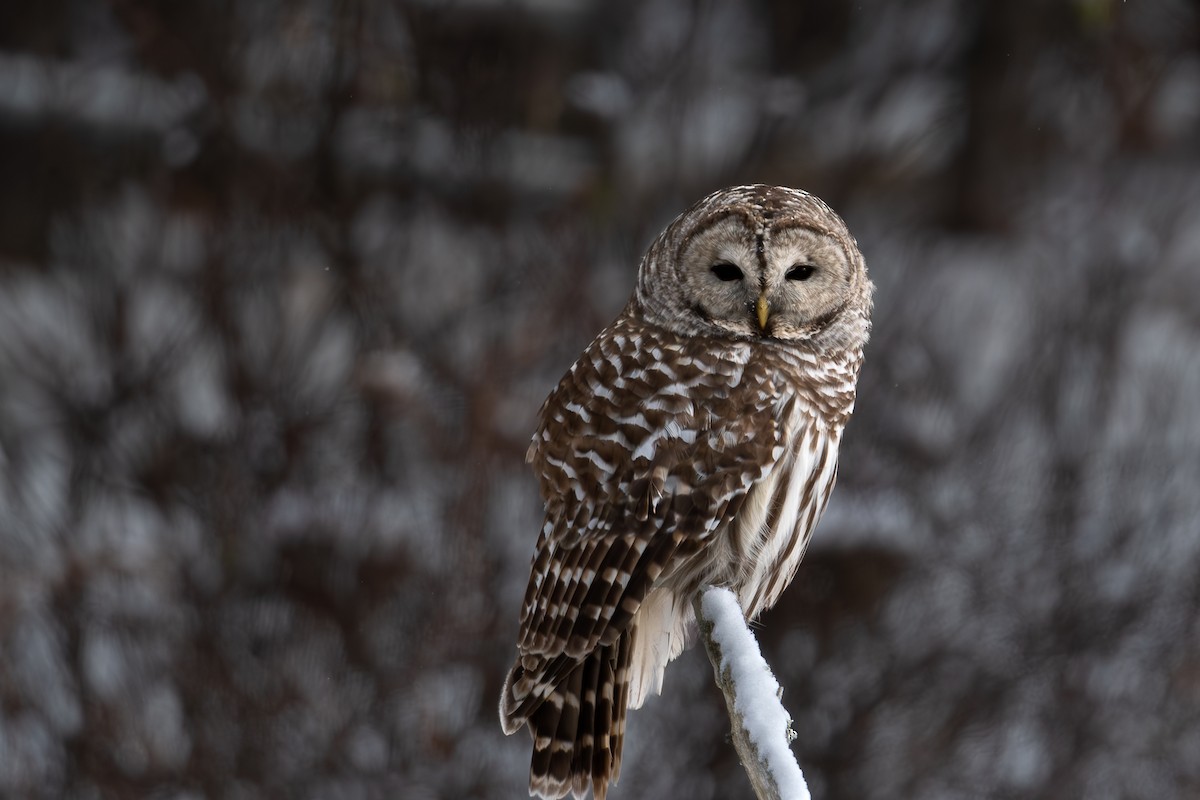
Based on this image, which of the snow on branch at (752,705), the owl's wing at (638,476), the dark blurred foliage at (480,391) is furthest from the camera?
the dark blurred foliage at (480,391)

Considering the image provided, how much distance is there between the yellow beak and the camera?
260 centimetres

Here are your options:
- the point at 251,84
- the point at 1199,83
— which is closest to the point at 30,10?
the point at 251,84

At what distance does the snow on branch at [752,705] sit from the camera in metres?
1.85

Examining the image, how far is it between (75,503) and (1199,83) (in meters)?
5.56

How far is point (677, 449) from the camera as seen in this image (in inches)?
101

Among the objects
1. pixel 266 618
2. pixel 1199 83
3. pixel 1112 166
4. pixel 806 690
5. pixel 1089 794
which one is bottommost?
pixel 1089 794

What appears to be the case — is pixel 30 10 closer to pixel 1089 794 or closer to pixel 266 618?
pixel 266 618

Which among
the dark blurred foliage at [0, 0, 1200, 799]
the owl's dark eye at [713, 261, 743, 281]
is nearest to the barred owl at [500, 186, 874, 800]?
the owl's dark eye at [713, 261, 743, 281]

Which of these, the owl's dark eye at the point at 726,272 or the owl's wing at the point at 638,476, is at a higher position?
the owl's dark eye at the point at 726,272

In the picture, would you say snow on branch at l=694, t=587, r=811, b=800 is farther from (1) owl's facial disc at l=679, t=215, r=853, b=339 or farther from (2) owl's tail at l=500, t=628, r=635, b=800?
(1) owl's facial disc at l=679, t=215, r=853, b=339

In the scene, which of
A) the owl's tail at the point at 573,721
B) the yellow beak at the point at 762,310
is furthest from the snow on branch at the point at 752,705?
the yellow beak at the point at 762,310

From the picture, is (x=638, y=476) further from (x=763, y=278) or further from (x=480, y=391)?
(x=480, y=391)

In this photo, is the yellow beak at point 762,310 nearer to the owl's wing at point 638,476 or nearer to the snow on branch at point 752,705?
the owl's wing at point 638,476

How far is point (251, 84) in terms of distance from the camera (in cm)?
576
